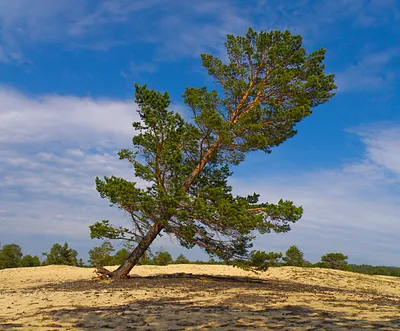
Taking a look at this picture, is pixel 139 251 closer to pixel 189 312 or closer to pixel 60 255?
pixel 189 312

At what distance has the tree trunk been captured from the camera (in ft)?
58.6

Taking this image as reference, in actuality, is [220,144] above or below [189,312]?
above

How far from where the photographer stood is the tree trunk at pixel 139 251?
1786 cm

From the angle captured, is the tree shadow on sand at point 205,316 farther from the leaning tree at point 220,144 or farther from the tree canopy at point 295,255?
the tree canopy at point 295,255

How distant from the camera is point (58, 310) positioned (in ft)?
33.4

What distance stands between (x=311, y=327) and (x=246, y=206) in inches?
377

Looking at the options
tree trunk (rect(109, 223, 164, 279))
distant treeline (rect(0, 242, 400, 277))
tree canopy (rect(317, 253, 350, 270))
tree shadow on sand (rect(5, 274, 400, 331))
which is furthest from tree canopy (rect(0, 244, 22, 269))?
tree shadow on sand (rect(5, 274, 400, 331))

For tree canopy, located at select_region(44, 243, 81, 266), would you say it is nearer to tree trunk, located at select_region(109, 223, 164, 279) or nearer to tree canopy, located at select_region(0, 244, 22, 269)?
tree canopy, located at select_region(0, 244, 22, 269)

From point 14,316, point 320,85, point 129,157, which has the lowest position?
point 14,316

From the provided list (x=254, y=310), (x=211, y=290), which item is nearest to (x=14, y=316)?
(x=254, y=310)

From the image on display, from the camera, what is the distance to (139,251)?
18.4m

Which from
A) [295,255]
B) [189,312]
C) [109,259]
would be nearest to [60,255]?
[109,259]

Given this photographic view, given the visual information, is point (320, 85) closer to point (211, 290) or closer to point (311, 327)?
point (211, 290)

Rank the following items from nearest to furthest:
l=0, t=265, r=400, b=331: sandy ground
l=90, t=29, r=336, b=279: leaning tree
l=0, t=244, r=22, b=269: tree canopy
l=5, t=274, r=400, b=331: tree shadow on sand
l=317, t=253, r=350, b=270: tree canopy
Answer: l=5, t=274, r=400, b=331: tree shadow on sand < l=0, t=265, r=400, b=331: sandy ground < l=90, t=29, r=336, b=279: leaning tree < l=317, t=253, r=350, b=270: tree canopy < l=0, t=244, r=22, b=269: tree canopy
